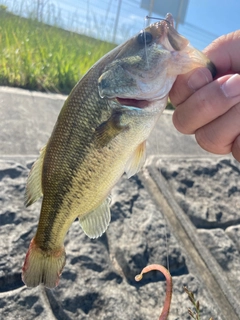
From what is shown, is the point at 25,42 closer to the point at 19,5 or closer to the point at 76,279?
the point at 19,5

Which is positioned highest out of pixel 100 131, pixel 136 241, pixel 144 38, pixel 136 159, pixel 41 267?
pixel 144 38

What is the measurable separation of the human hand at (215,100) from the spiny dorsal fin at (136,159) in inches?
7.7

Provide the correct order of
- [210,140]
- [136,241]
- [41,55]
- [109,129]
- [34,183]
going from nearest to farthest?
[109,129] → [34,183] → [210,140] → [136,241] → [41,55]

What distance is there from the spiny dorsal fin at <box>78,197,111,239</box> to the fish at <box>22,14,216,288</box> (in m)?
0.03

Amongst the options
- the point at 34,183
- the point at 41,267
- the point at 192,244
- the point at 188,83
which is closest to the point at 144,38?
the point at 188,83

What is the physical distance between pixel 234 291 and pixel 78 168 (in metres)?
1.00

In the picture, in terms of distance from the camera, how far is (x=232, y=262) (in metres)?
1.85

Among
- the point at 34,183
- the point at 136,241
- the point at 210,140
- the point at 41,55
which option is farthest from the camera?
the point at 41,55

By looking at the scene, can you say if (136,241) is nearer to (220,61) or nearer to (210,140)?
(210,140)

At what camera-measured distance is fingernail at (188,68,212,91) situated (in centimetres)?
120

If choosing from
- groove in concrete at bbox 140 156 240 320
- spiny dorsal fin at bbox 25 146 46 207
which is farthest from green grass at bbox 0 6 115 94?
spiny dorsal fin at bbox 25 146 46 207

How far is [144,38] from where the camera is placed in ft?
3.93

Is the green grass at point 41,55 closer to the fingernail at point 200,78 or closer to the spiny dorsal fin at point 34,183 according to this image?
the spiny dorsal fin at point 34,183

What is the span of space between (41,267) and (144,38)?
0.78 m
